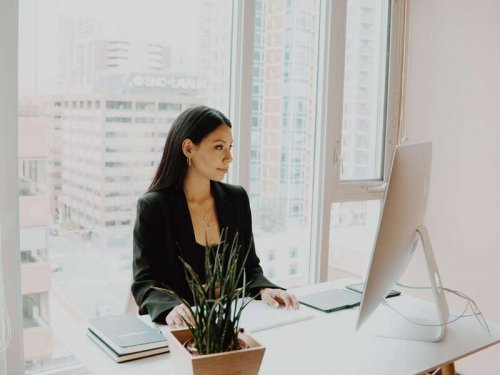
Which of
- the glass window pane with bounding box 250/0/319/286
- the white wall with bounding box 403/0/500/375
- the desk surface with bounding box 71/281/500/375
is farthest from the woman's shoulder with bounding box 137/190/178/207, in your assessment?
the white wall with bounding box 403/0/500/375

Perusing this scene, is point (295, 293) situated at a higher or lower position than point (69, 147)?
lower

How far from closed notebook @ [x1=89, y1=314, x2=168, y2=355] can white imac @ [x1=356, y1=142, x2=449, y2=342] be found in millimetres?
517

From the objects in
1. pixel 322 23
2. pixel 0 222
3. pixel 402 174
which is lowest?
pixel 0 222

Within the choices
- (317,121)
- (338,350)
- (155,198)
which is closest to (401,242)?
(338,350)

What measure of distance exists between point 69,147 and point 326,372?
1371mm

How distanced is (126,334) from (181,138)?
774 mm

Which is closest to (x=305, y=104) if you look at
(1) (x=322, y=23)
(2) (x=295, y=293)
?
(1) (x=322, y=23)

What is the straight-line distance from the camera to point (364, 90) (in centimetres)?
330

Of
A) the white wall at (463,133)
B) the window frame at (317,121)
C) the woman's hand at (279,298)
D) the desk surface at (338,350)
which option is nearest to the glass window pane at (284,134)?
the window frame at (317,121)

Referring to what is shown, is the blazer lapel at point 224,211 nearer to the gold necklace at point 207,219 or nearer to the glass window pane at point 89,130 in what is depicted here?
the gold necklace at point 207,219

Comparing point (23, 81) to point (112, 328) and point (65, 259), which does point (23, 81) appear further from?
point (112, 328)

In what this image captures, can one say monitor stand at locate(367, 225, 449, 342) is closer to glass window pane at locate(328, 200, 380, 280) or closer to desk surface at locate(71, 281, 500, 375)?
desk surface at locate(71, 281, 500, 375)

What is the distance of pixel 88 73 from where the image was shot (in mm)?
2256

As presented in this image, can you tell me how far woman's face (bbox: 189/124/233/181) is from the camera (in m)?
2.00
